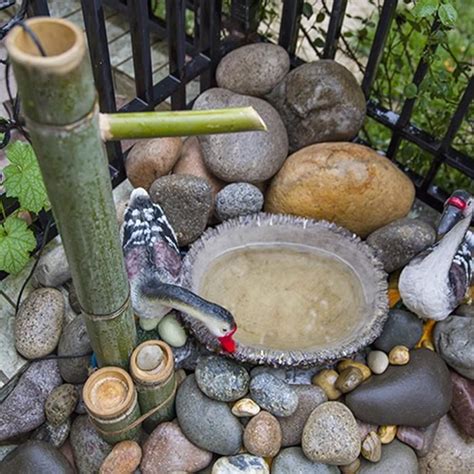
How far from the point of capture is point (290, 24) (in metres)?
2.23

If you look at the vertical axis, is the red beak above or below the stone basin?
above

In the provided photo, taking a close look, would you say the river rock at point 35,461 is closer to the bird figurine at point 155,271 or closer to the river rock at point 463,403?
the bird figurine at point 155,271

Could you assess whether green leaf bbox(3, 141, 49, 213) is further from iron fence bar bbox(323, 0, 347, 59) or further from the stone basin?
iron fence bar bbox(323, 0, 347, 59)

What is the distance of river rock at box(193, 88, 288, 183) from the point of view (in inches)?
78.6

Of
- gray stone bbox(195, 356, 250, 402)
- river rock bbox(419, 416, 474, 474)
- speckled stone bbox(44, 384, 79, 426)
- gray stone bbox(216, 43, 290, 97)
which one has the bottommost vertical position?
river rock bbox(419, 416, 474, 474)

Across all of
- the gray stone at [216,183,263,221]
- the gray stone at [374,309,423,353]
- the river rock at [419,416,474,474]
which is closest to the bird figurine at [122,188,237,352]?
the gray stone at [216,183,263,221]

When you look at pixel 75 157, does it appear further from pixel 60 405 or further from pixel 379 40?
pixel 379 40

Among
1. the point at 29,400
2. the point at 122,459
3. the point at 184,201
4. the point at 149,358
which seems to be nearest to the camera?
the point at 149,358

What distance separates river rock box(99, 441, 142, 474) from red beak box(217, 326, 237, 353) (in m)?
0.37

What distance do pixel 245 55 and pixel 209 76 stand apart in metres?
0.17

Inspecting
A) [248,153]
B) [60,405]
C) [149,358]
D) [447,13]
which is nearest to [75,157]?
[149,358]

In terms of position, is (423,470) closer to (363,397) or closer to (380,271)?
(363,397)

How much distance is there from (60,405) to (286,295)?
0.72 m

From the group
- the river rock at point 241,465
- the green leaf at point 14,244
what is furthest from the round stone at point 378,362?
the green leaf at point 14,244
